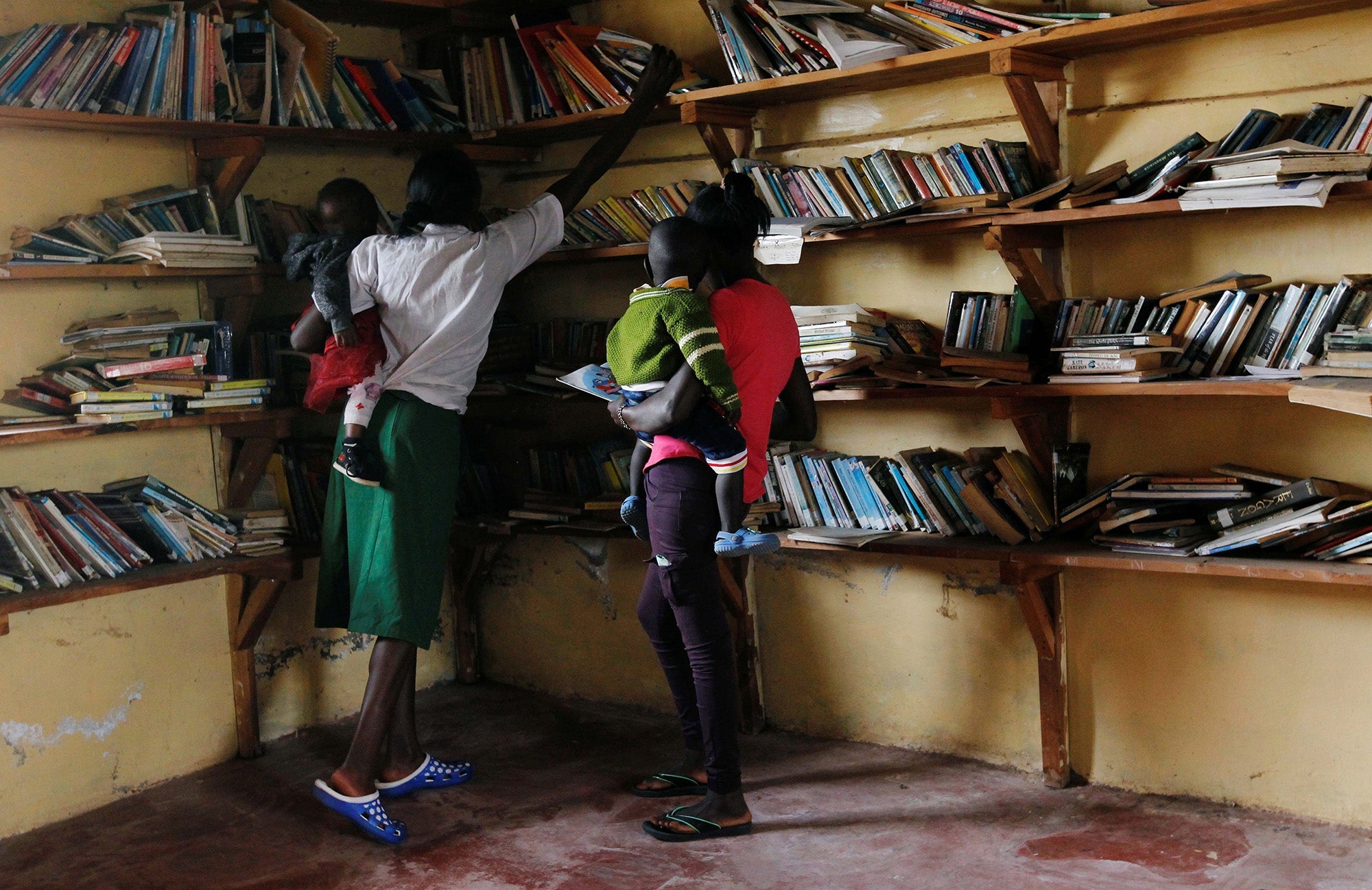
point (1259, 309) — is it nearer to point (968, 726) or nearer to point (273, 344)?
point (968, 726)

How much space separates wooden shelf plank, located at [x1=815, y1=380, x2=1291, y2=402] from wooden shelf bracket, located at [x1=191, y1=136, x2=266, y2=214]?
1.92 meters

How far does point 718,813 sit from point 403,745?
1.05m

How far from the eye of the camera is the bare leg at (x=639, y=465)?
3311 mm

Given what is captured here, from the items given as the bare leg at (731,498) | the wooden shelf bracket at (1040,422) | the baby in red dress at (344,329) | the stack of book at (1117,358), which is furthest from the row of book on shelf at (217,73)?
the stack of book at (1117,358)

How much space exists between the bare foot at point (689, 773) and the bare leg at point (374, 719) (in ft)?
2.51

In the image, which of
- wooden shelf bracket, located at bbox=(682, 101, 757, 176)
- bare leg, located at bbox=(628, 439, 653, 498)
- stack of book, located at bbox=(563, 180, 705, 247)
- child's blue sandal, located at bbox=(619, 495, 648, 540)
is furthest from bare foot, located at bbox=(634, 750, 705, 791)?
wooden shelf bracket, located at bbox=(682, 101, 757, 176)

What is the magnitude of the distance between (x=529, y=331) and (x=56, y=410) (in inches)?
64.5

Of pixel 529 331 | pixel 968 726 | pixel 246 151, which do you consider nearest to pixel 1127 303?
pixel 968 726

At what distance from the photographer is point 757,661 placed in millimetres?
4152

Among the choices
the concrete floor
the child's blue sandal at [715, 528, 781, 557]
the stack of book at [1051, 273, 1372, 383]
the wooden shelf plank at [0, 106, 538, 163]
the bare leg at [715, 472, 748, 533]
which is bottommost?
the concrete floor

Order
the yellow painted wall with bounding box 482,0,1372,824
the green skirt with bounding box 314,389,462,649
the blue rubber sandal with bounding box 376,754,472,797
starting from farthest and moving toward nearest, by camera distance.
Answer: the blue rubber sandal with bounding box 376,754,472,797, the green skirt with bounding box 314,389,462,649, the yellow painted wall with bounding box 482,0,1372,824

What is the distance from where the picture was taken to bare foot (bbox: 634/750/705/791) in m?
3.56

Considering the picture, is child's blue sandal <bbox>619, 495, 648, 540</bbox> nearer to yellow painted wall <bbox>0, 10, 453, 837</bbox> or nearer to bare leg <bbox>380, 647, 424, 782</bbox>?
bare leg <bbox>380, 647, 424, 782</bbox>

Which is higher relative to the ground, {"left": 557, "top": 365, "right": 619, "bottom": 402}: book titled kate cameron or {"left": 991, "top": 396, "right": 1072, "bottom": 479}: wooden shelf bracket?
{"left": 557, "top": 365, "right": 619, "bottom": 402}: book titled kate cameron
